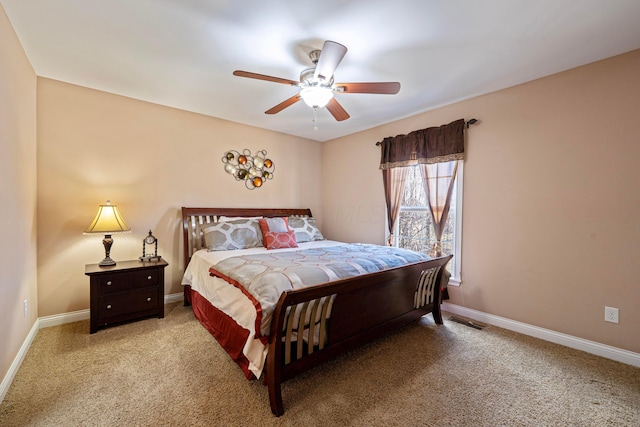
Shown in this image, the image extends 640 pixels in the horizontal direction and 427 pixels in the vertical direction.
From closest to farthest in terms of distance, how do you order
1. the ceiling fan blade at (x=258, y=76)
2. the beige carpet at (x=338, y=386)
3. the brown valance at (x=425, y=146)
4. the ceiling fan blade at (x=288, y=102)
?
the beige carpet at (x=338, y=386)
the ceiling fan blade at (x=258, y=76)
the ceiling fan blade at (x=288, y=102)
the brown valance at (x=425, y=146)

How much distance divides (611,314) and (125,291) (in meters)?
4.48

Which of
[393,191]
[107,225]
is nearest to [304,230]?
[393,191]

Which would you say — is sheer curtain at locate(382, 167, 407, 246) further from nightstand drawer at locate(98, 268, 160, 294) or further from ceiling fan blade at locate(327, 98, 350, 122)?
nightstand drawer at locate(98, 268, 160, 294)

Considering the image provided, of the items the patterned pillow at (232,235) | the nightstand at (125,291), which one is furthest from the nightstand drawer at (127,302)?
the patterned pillow at (232,235)

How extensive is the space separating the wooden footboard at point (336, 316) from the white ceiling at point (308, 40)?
181cm

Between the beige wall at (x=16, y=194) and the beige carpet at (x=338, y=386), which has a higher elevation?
the beige wall at (x=16, y=194)

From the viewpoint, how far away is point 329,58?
1.88 m

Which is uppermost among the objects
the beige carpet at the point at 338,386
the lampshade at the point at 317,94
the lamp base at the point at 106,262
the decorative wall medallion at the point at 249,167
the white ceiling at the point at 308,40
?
the white ceiling at the point at 308,40

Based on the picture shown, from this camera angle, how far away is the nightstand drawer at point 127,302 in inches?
106

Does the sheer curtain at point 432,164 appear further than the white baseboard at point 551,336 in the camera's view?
Yes

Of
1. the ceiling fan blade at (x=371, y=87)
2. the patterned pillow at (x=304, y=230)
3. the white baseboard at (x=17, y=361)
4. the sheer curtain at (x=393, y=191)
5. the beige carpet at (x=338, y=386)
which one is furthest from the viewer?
the patterned pillow at (x=304, y=230)

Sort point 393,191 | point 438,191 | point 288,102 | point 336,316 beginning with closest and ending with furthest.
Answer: point 336,316 → point 288,102 → point 438,191 → point 393,191

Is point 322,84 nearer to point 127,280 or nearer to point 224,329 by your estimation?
point 224,329

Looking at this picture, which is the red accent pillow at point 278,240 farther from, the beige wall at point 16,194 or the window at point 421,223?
the beige wall at point 16,194
